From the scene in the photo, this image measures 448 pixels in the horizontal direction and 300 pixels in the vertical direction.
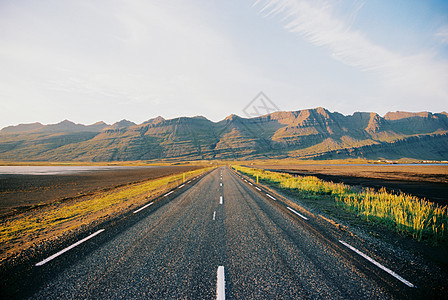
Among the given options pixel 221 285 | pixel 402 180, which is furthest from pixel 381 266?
pixel 402 180

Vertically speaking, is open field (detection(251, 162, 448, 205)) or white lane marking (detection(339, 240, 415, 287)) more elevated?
white lane marking (detection(339, 240, 415, 287))

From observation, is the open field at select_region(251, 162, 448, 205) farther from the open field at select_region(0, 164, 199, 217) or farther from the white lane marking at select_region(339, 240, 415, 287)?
the open field at select_region(0, 164, 199, 217)

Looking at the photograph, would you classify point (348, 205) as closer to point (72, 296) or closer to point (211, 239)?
point (211, 239)

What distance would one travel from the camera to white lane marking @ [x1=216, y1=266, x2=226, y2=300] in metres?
3.24

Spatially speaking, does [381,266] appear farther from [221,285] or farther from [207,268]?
[207,268]

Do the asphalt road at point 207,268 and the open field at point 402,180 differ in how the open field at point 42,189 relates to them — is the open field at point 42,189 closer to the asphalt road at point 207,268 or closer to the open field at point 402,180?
the asphalt road at point 207,268

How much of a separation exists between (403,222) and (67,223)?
14.0 meters

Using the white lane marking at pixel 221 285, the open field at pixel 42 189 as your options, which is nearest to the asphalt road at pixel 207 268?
the white lane marking at pixel 221 285

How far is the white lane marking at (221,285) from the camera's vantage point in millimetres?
3238

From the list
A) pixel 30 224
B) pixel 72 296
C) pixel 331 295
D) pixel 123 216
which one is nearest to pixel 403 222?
pixel 331 295

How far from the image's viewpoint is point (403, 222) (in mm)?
7578

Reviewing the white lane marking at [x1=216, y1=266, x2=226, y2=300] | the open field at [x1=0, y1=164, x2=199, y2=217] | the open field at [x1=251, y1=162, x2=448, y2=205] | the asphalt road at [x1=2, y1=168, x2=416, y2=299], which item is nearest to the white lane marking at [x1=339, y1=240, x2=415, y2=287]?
the asphalt road at [x1=2, y1=168, x2=416, y2=299]

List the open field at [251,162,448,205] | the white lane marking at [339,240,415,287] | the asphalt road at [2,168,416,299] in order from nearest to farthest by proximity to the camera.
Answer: the asphalt road at [2,168,416,299]
the white lane marking at [339,240,415,287]
the open field at [251,162,448,205]

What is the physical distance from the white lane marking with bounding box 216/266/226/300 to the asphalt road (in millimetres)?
19
